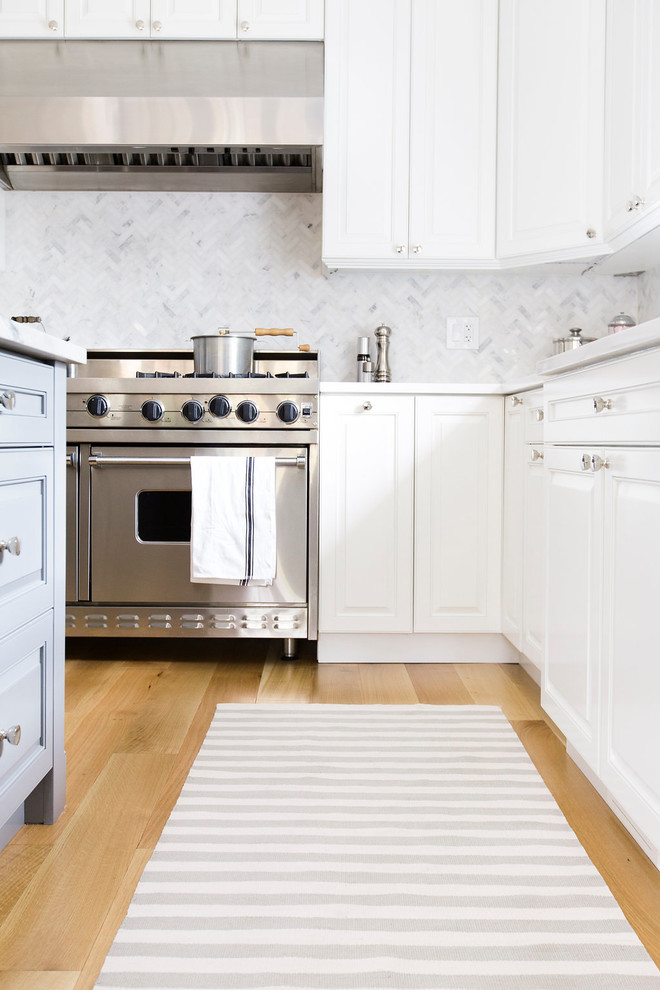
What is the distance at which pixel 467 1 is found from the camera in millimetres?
2582

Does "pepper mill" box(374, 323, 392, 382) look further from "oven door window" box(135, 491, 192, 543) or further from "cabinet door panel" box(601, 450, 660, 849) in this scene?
"cabinet door panel" box(601, 450, 660, 849)

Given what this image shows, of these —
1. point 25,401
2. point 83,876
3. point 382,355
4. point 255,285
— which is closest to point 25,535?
point 25,401

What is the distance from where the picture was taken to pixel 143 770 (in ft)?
5.24

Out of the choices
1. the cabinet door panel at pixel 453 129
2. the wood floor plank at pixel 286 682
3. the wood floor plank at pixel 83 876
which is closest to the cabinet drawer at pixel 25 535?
the wood floor plank at pixel 83 876

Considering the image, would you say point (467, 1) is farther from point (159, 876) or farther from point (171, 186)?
point (159, 876)

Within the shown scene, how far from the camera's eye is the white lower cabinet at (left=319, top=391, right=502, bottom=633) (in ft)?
8.01

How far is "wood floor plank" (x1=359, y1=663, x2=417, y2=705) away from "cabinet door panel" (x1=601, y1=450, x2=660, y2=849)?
0.81 m

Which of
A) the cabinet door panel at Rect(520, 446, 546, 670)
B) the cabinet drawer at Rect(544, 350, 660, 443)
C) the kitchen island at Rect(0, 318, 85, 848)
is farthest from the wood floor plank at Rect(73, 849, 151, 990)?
the cabinet door panel at Rect(520, 446, 546, 670)

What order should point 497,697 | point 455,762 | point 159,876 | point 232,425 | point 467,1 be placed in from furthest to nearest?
point 467,1 → point 232,425 → point 497,697 → point 455,762 → point 159,876

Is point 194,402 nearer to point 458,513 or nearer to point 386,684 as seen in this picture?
point 458,513

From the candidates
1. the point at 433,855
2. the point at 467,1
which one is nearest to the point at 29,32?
the point at 467,1

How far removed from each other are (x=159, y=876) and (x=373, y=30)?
2.60 metres

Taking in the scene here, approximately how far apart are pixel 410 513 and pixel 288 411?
1.67 ft

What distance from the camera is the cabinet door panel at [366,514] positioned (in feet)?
8.00
